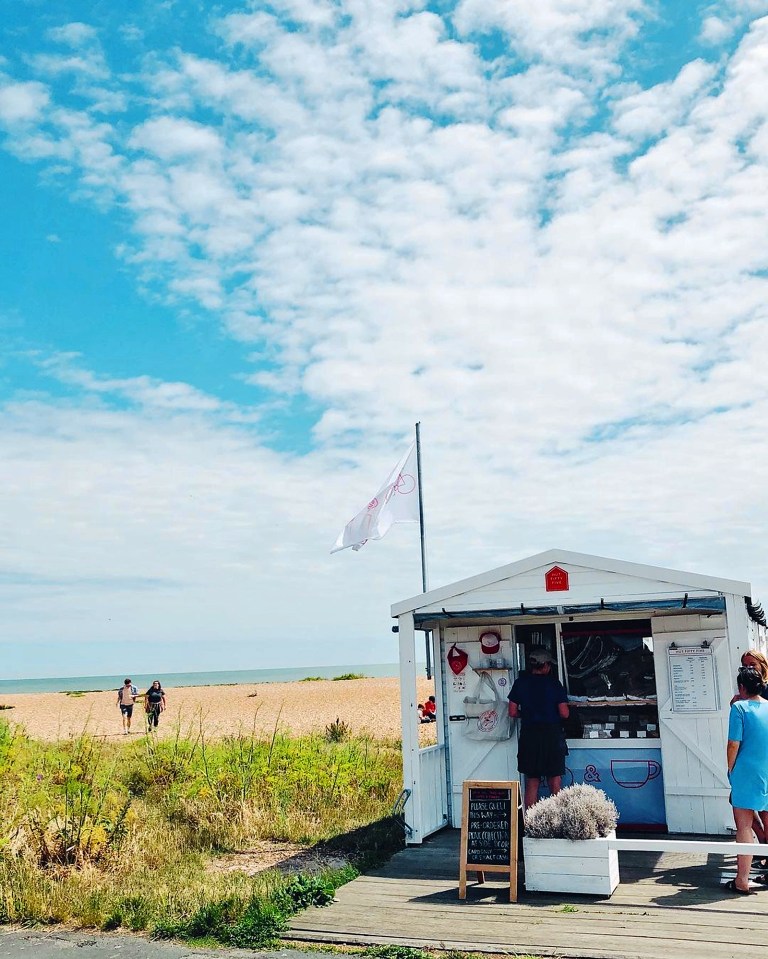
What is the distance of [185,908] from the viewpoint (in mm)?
7238

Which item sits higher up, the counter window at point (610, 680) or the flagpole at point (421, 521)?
the flagpole at point (421, 521)

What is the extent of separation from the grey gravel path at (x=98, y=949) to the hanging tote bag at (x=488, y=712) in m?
4.30

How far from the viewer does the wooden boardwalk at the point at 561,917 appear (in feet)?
19.1

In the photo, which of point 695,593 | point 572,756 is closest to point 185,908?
point 572,756

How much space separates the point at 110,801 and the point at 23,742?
3.17m

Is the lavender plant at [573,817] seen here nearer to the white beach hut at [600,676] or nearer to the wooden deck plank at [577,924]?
the wooden deck plank at [577,924]

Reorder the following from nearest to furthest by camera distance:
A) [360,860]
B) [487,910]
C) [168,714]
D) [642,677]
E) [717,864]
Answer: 1. [487,910]
2. [717,864]
3. [360,860]
4. [642,677]
5. [168,714]

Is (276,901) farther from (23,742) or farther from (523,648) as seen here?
(23,742)

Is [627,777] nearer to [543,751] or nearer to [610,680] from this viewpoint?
[610,680]

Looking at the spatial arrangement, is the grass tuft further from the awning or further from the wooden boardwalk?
the awning

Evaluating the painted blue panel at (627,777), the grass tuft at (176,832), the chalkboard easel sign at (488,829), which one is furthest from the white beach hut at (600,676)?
the chalkboard easel sign at (488,829)

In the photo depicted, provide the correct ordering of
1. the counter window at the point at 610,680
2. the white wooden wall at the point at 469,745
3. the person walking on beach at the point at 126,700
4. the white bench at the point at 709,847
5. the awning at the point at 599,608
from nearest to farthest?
the white bench at the point at 709,847
the awning at the point at 599,608
the counter window at the point at 610,680
the white wooden wall at the point at 469,745
the person walking on beach at the point at 126,700

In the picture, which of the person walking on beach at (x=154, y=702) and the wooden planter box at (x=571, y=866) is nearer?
the wooden planter box at (x=571, y=866)

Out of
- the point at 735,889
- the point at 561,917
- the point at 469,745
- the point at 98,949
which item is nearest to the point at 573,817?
the point at 561,917
